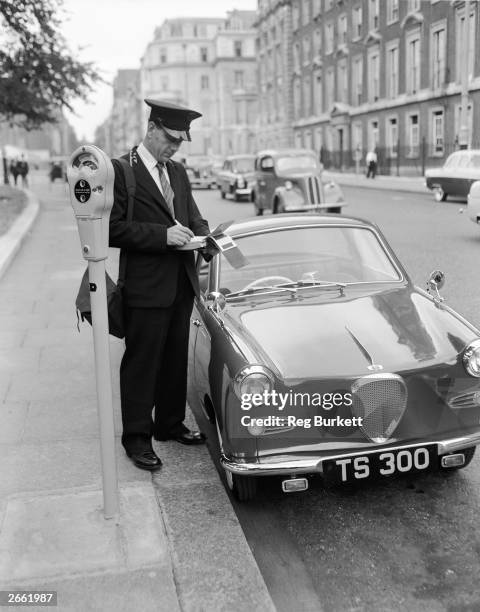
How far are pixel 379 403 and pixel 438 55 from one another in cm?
3663

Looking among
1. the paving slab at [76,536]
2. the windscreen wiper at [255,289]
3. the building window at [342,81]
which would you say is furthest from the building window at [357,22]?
the paving slab at [76,536]

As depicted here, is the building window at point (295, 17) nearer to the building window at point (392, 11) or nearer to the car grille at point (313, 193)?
the building window at point (392, 11)

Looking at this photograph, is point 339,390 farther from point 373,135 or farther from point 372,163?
point 373,135

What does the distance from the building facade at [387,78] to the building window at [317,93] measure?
75mm

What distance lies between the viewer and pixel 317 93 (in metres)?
54.5

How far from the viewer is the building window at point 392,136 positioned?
135ft

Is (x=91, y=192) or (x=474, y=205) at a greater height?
(x=91, y=192)

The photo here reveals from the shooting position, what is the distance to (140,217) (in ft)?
13.0

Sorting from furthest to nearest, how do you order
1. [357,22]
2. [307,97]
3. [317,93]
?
[307,97] < [317,93] < [357,22]

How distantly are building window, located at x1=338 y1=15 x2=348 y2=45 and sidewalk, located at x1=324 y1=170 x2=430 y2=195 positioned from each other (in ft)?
32.9

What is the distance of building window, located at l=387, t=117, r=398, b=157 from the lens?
41062mm

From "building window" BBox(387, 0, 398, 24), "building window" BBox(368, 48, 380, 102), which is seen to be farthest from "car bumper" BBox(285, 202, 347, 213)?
"building window" BBox(368, 48, 380, 102)

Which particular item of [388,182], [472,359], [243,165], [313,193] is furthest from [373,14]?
[472,359]

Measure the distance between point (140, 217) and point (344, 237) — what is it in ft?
5.46
